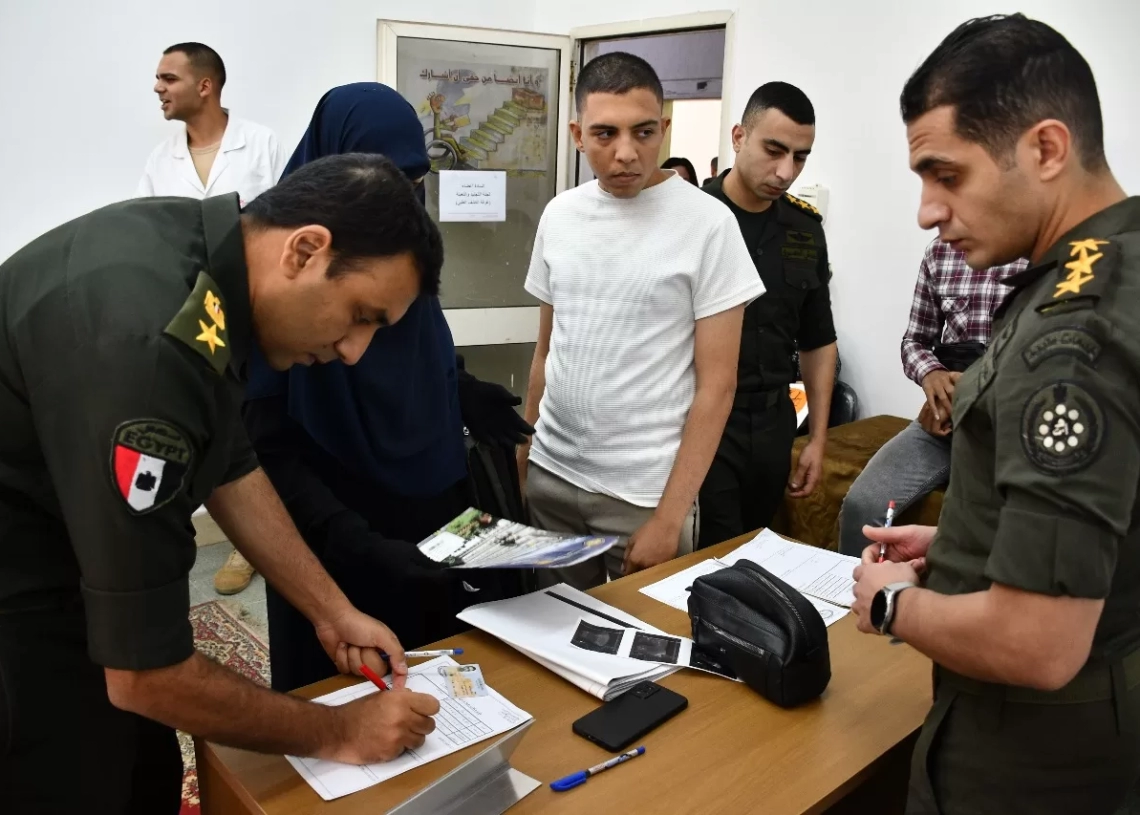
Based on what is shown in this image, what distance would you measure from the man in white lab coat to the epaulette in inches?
119

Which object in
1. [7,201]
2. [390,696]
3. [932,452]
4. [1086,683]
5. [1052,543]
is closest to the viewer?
[1052,543]

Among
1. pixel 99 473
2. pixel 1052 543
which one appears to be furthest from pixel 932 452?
pixel 99 473

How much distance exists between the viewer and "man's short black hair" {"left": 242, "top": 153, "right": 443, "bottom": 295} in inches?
37.5

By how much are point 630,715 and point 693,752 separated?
0.31 feet

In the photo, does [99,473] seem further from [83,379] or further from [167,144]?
[167,144]

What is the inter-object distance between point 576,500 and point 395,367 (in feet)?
1.62

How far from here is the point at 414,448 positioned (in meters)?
1.52

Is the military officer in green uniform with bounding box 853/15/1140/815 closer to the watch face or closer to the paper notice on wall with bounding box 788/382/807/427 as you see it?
the watch face

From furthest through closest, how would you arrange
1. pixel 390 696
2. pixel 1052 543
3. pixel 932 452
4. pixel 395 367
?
pixel 932 452
pixel 395 367
pixel 390 696
pixel 1052 543

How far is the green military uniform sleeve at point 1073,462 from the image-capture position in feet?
2.46

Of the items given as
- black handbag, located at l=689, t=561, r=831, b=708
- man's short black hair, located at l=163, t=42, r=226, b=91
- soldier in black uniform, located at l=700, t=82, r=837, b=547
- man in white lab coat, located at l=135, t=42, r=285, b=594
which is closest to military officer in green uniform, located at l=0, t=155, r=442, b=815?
black handbag, located at l=689, t=561, r=831, b=708

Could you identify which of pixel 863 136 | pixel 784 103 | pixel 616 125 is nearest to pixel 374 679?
pixel 616 125

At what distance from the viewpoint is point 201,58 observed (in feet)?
10.9

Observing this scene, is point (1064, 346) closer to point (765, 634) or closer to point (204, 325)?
point (765, 634)
